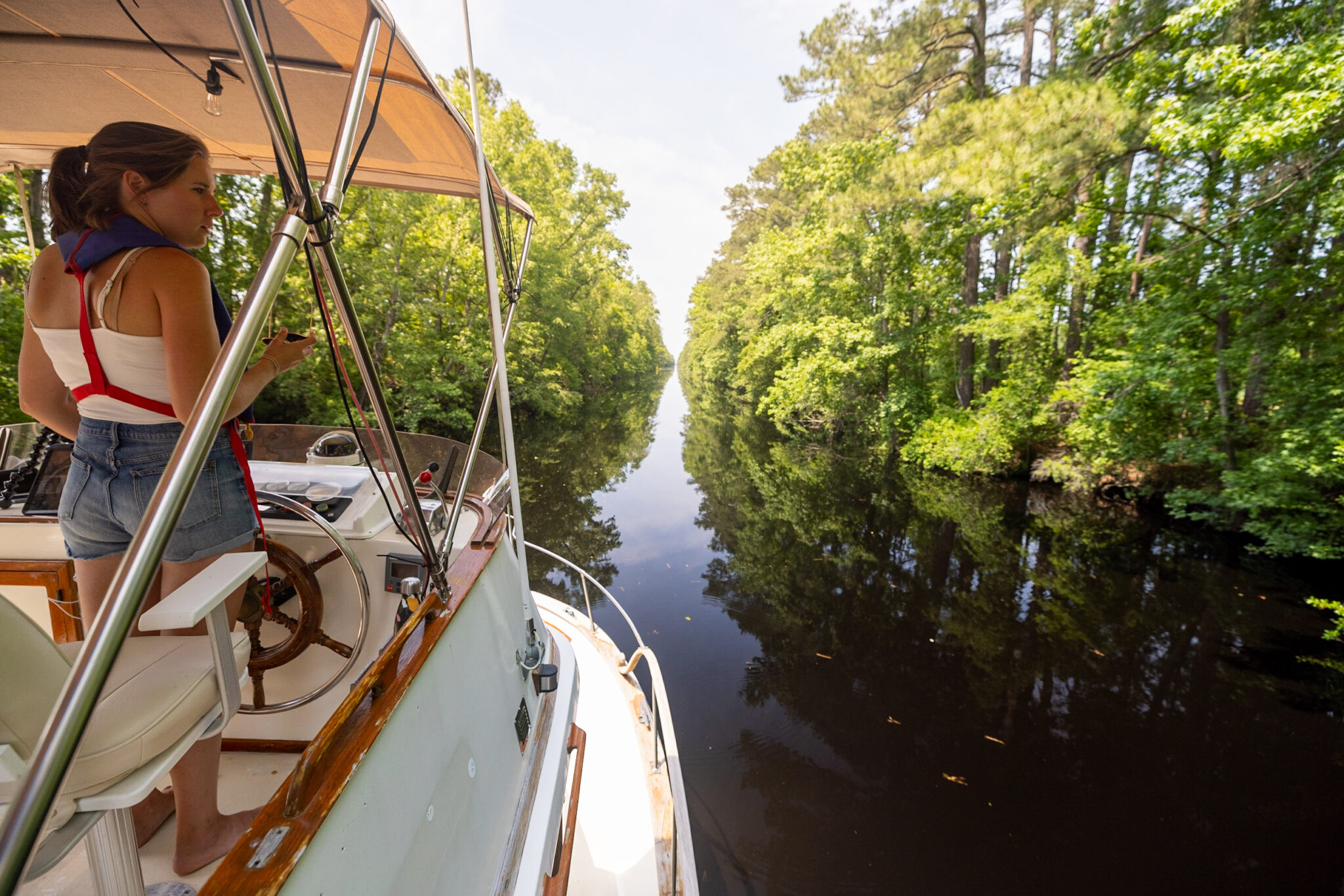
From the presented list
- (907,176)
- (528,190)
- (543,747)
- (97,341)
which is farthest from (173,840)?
(528,190)

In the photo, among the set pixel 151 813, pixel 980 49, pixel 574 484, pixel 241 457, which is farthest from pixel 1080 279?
pixel 151 813

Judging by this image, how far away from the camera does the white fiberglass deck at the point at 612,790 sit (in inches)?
87.0

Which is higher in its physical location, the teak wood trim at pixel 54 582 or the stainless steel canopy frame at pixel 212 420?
the stainless steel canopy frame at pixel 212 420

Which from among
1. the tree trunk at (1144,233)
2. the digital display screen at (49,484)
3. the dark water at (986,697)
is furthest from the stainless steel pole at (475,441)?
the tree trunk at (1144,233)

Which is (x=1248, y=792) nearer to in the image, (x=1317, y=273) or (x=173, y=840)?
(x=173, y=840)

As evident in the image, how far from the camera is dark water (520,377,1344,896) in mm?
3451

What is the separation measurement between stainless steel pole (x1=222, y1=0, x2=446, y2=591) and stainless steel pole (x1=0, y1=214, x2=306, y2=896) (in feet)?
0.31

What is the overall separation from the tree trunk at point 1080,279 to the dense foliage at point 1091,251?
6 cm

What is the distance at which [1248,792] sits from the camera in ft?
12.8

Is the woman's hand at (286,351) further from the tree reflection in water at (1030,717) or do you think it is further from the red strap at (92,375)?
the tree reflection in water at (1030,717)

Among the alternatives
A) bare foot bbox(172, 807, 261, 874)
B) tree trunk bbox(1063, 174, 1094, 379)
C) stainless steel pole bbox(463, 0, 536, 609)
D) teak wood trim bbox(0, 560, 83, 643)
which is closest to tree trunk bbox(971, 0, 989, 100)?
tree trunk bbox(1063, 174, 1094, 379)

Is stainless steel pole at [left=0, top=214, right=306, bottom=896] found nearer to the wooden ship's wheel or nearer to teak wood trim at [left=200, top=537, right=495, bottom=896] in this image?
teak wood trim at [left=200, top=537, right=495, bottom=896]

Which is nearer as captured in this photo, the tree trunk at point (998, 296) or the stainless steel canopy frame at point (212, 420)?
the stainless steel canopy frame at point (212, 420)

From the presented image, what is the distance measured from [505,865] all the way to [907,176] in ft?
39.8
